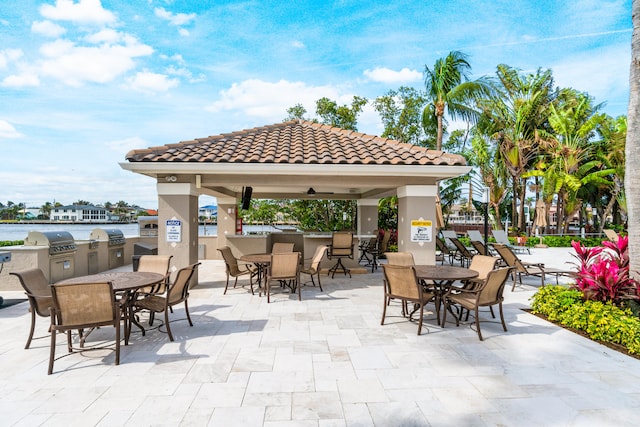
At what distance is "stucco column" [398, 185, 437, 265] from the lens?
8.26 meters

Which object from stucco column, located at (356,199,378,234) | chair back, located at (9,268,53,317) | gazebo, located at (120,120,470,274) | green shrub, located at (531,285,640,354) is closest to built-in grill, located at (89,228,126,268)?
gazebo, located at (120,120,470,274)

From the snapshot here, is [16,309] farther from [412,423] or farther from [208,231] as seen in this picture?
[208,231]

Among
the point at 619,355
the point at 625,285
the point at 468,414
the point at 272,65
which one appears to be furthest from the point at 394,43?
the point at 468,414

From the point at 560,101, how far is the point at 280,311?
78.7 ft

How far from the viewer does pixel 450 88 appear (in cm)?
1662

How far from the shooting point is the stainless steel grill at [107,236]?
11.0m

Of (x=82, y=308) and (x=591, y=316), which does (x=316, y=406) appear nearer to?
(x=82, y=308)

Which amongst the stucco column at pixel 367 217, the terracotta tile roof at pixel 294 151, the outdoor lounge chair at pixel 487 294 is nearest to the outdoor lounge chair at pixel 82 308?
the terracotta tile roof at pixel 294 151

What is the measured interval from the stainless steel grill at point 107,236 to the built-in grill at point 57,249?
1.79m

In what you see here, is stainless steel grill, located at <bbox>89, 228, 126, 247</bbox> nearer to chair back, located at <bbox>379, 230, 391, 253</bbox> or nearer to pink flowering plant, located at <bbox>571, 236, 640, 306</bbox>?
chair back, located at <bbox>379, 230, 391, 253</bbox>

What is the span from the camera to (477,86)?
16219 millimetres

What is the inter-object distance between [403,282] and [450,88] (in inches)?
561

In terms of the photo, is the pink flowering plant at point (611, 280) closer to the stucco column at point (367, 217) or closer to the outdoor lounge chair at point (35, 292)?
the outdoor lounge chair at point (35, 292)

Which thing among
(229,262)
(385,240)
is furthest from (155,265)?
(385,240)
